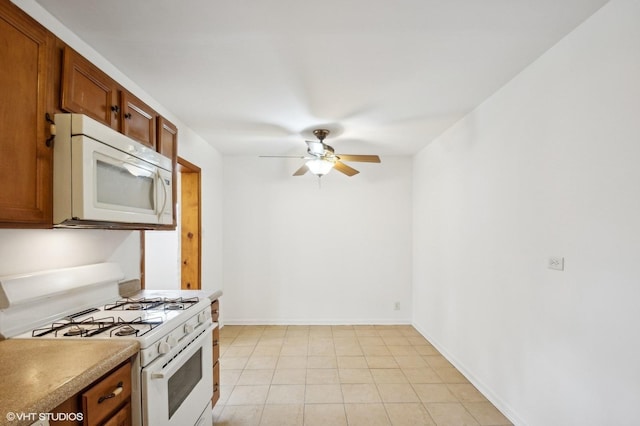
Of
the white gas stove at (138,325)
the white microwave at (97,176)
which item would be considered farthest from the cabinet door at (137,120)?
the white gas stove at (138,325)

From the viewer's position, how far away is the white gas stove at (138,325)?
4.51ft

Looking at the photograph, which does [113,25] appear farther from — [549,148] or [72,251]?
[549,148]

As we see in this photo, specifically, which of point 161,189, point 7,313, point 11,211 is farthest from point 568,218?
point 7,313

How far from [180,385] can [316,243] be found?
3.05 meters

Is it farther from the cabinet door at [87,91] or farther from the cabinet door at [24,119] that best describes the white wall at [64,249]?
the cabinet door at [87,91]

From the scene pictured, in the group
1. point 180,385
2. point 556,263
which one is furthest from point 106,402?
point 556,263

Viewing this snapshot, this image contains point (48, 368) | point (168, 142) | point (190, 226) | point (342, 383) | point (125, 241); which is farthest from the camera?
point (190, 226)

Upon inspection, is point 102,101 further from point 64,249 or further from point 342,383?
point 342,383

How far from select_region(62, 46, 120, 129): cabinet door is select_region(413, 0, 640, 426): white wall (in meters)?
2.55

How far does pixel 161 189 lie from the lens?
204 centimetres

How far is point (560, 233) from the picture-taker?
182cm

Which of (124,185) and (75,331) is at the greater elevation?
(124,185)

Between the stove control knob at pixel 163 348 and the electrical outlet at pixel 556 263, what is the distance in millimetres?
2164

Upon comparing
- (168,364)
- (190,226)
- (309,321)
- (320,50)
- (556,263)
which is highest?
(320,50)
